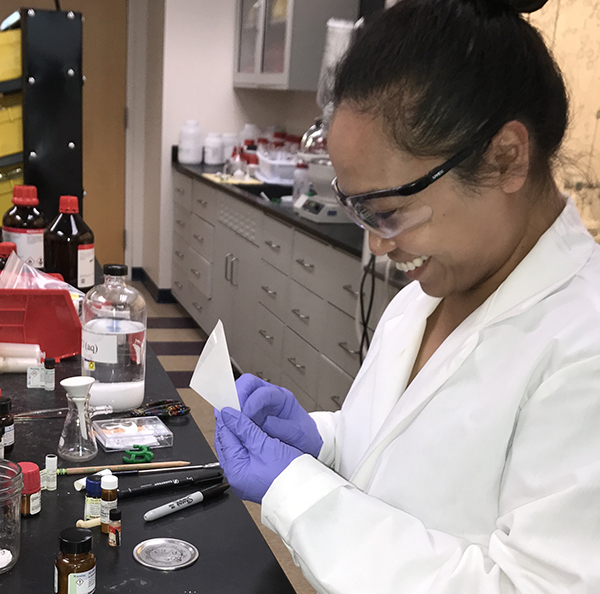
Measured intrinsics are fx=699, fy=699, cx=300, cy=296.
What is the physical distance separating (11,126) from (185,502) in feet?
5.29

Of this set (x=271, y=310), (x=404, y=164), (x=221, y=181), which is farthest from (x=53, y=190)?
(x=221, y=181)

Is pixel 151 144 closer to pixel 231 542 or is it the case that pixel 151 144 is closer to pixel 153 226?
pixel 153 226

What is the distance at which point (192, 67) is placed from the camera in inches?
A: 197

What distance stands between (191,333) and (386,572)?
13.2ft

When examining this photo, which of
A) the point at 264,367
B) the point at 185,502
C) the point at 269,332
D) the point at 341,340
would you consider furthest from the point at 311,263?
the point at 185,502

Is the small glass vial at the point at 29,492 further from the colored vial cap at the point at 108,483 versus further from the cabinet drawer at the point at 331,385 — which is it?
the cabinet drawer at the point at 331,385

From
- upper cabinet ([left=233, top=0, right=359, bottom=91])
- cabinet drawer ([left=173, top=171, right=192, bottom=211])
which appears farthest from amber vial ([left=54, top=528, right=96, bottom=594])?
cabinet drawer ([left=173, top=171, right=192, bottom=211])

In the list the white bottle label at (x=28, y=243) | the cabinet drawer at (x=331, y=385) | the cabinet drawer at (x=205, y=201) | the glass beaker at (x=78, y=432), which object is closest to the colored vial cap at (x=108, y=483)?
the glass beaker at (x=78, y=432)

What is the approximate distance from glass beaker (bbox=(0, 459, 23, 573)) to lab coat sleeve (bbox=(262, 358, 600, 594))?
0.32m

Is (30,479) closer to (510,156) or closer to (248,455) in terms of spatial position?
(248,455)

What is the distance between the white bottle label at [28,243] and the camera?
193 cm

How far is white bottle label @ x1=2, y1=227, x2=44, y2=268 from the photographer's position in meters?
1.93

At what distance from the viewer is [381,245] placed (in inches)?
36.5

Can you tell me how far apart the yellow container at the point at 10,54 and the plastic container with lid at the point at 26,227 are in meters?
0.43
